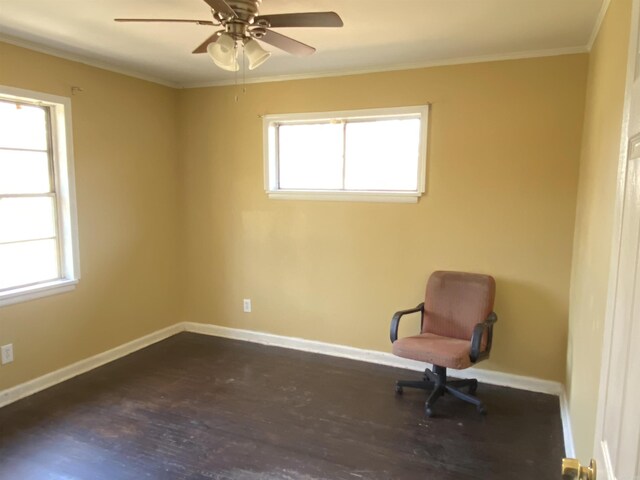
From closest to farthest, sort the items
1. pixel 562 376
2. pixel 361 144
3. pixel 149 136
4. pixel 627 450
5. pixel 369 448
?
pixel 627 450
pixel 369 448
pixel 562 376
pixel 361 144
pixel 149 136

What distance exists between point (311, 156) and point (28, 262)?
2384 millimetres

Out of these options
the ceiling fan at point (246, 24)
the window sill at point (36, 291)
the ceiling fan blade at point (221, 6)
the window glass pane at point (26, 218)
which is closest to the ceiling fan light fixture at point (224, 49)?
the ceiling fan at point (246, 24)

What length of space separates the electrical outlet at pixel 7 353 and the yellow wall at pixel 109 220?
36mm

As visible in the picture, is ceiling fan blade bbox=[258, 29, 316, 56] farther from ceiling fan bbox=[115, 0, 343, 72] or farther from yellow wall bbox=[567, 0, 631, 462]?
yellow wall bbox=[567, 0, 631, 462]

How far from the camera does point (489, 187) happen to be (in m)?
3.20

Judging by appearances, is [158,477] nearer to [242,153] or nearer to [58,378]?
[58,378]

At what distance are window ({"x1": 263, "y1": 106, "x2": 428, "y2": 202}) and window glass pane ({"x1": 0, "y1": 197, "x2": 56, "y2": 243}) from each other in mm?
1758

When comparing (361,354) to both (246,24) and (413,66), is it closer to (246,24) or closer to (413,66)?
(413,66)

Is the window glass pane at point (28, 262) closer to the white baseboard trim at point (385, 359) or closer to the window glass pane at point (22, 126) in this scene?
the window glass pane at point (22, 126)

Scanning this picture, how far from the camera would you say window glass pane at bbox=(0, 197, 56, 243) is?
297cm

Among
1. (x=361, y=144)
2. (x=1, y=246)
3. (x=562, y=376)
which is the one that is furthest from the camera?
(x=361, y=144)

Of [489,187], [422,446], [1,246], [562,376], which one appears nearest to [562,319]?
[562,376]

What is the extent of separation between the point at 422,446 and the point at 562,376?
53.0 inches

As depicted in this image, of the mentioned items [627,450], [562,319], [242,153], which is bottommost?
[562,319]
